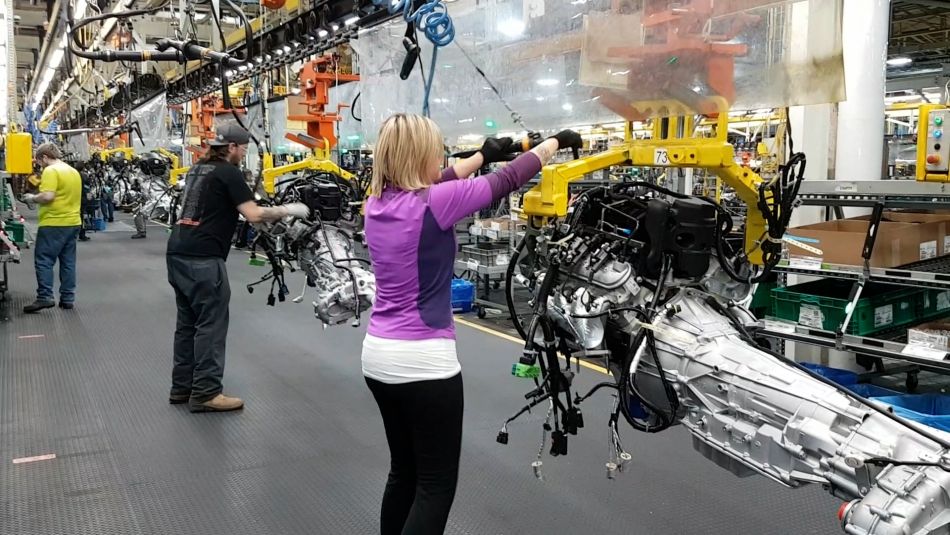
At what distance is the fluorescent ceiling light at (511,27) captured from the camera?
311 cm

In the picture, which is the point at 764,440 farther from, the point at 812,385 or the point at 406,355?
the point at 406,355

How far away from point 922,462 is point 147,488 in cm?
301

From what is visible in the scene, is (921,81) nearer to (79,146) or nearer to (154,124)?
(154,124)

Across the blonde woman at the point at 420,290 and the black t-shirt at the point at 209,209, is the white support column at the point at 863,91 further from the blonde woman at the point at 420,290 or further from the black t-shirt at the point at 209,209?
the black t-shirt at the point at 209,209

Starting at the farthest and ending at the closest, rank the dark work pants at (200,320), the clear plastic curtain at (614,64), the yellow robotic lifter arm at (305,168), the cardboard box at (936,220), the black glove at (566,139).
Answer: the yellow robotic lifter arm at (305,168) → the dark work pants at (200,320) → the cardboard box at (936,220) → the black glove at (566,139) → the clear plastic curtain at (614,64)

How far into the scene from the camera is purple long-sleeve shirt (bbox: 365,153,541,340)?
1921 mm

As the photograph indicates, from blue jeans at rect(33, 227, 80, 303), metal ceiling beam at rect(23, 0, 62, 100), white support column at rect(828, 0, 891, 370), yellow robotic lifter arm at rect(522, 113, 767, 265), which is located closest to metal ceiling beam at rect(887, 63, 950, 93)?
white support column at rect(828, 0, 891, 370)

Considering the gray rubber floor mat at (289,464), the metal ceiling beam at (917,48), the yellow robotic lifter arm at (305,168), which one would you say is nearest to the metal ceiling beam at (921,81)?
the metal ceiling beam at (917,48)

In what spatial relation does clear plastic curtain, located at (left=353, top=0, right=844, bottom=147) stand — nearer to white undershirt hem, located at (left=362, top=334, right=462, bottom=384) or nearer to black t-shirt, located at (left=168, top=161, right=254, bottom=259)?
white undershirt hem, located at (left=362, top=334, right=462, bottom=384)

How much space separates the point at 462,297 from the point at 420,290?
17.8 feet

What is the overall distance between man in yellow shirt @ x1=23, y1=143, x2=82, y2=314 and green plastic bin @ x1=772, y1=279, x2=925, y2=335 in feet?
21.3

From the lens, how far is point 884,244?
351 centimetres

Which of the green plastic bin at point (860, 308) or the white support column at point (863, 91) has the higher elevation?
the white support column at point (863, 91)

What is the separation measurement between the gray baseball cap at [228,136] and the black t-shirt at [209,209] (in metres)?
0.13
